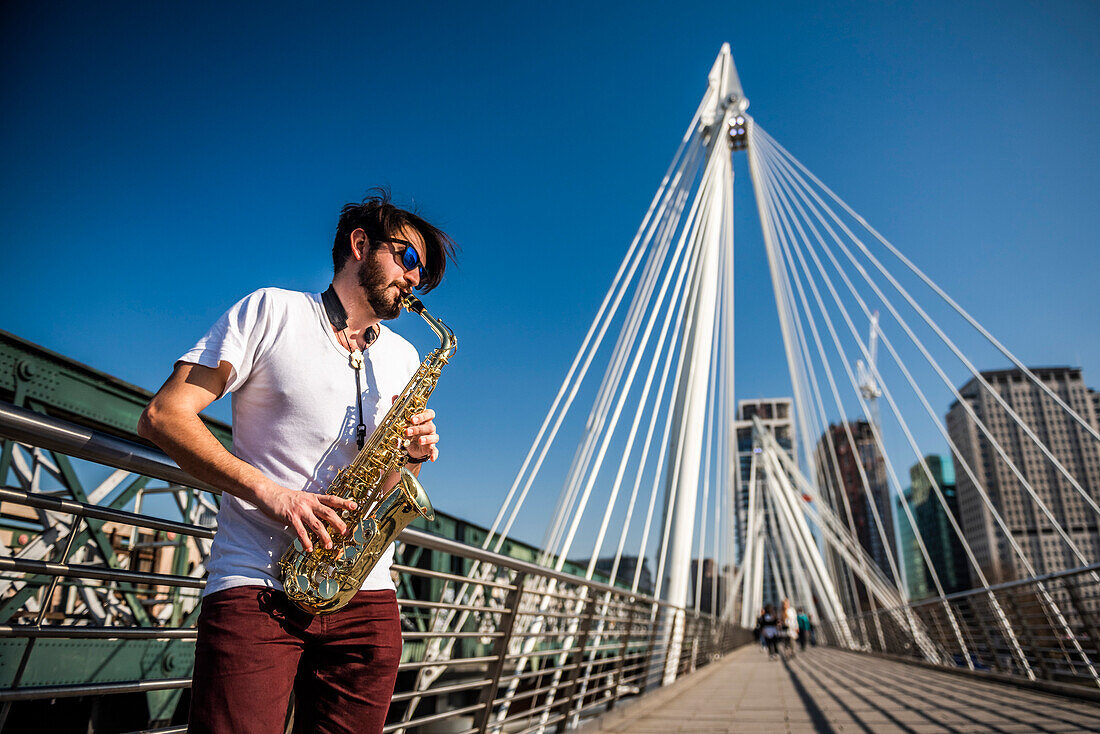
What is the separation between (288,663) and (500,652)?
2421mm

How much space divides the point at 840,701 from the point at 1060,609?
2.09m

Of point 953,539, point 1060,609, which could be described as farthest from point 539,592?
point 953,539

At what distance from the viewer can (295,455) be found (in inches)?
57.2

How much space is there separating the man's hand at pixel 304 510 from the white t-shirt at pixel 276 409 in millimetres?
108

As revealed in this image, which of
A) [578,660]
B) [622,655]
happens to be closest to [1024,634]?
[622,655]

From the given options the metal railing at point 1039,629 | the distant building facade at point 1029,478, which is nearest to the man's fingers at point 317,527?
the metal railing at point 1039,629

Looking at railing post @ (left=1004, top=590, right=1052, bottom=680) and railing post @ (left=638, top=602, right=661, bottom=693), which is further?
railing post @ (left=638, top=602, right=661, bottom=693)

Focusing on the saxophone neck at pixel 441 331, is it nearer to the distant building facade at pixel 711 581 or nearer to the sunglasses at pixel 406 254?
the sunglasses at pixel 406 254

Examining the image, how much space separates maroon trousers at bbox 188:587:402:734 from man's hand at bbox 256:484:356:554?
145 millimetres

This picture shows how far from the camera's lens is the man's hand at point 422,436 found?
1665 mm

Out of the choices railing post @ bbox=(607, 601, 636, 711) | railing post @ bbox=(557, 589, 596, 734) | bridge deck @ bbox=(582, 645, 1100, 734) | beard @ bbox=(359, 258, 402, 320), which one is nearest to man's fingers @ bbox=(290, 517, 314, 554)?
beard @ bbox=(359, 258, 402, 320)

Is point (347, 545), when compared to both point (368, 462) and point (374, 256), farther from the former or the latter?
point (374, 256)

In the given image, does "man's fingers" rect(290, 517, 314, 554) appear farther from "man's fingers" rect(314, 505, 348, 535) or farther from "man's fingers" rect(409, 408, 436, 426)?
"man's fingers" rect(409, 408, 436, 426)

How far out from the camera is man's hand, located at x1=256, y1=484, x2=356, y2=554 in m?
1.29
